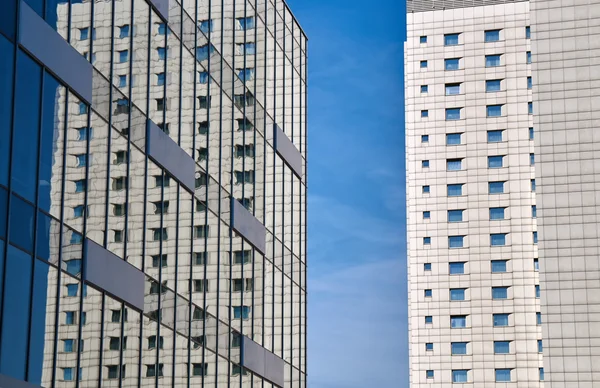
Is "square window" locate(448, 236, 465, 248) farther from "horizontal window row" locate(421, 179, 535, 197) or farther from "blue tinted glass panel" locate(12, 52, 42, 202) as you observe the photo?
"blue tinted glass panel" locate(12, 52, 42, 202)

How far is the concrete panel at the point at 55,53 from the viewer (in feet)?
78.3

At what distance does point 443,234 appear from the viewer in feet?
335

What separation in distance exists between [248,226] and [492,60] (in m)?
71.7

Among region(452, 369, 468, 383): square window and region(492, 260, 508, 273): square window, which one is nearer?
region(452, 369, 468, 383): square window

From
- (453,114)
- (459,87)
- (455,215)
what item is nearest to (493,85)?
(459,87)

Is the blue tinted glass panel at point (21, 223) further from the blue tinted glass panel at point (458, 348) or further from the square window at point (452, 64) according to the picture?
the square window at point (452, 64)

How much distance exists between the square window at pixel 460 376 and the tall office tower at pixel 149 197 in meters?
55.3

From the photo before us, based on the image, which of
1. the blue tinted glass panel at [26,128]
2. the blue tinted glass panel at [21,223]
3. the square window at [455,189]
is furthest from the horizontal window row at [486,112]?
the blue tinted glass panel at [21,223]

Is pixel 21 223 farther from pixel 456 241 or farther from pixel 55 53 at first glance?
pixel 456 241

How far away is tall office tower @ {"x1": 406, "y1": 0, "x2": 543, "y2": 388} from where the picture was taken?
98.2 meters

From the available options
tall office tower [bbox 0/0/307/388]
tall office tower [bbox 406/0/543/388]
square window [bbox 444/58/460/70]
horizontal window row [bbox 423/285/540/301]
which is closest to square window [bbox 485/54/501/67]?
tall office tower [bbox 406/0/543/388]

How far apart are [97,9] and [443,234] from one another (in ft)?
255

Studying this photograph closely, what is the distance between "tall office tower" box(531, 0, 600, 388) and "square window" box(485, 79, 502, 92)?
642cm

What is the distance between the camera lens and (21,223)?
23.2 m
